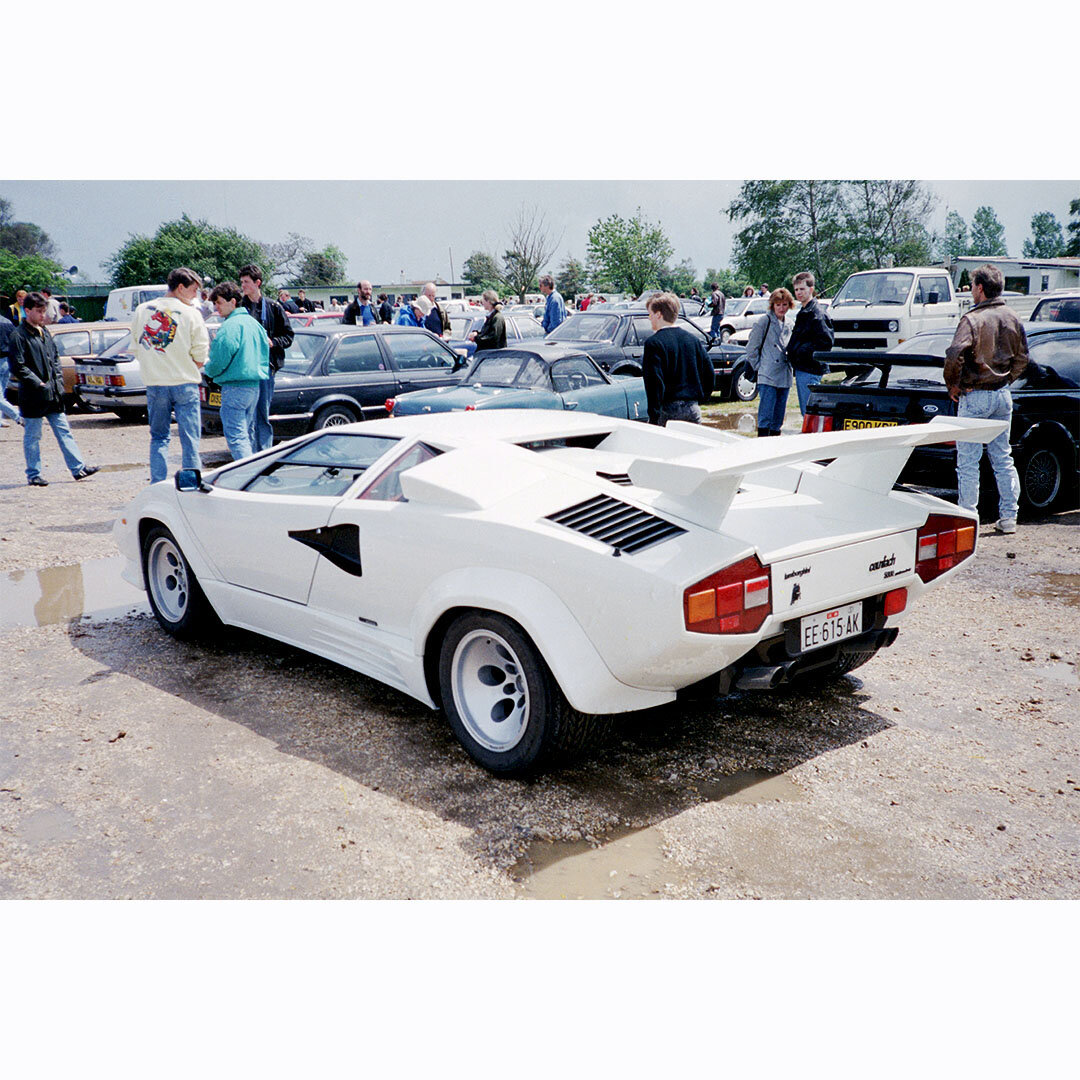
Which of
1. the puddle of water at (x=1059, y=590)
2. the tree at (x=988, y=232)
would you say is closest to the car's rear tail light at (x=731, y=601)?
the puddle of water at (x=1059, y=590)

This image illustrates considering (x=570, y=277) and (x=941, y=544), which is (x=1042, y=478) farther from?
(x=570, y=277)

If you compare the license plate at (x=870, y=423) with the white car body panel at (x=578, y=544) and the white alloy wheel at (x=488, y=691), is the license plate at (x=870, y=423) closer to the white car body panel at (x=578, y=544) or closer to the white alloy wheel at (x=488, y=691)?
the white car body panel at (x=578, y=544)

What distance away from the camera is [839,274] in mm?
49188

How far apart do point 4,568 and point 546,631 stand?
516 centimetres

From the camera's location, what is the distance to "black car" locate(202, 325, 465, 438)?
33.3ft

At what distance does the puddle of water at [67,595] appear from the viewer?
18.1ft

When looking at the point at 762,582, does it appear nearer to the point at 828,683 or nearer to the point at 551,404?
the point at 828,683

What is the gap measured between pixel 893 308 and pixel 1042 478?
959 centimetres

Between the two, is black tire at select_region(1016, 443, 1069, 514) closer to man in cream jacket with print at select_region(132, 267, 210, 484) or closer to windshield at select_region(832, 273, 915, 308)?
man in cream jacket with print at select_region(132, 267, 210, 484)

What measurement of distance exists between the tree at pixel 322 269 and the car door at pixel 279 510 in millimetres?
79599

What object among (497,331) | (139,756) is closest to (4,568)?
(139,756)

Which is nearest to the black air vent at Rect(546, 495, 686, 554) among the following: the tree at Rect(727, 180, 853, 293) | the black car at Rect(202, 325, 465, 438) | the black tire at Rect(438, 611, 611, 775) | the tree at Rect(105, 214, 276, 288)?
the black tire at Rect(438, 611, 611, 775)

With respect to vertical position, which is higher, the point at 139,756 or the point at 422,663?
the point at 422,663

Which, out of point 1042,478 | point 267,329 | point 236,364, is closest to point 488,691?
point 236,364
